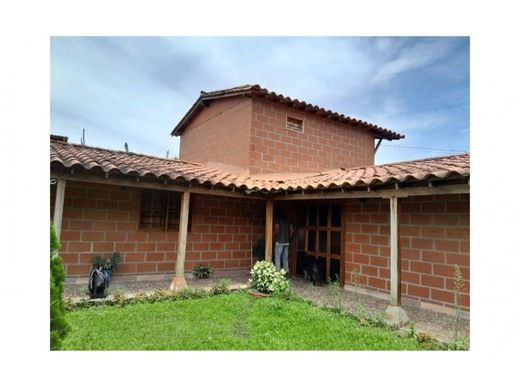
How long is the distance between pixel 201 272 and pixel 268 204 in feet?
9.04

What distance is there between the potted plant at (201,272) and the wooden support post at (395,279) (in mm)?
5051

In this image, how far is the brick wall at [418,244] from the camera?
5945 millimetres

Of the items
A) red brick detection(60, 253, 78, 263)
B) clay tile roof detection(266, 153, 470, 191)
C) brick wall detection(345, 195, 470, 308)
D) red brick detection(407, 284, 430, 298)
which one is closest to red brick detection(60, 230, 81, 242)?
red brick detection(60, 253, 78, 263)

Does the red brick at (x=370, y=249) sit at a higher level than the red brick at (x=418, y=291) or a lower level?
higher

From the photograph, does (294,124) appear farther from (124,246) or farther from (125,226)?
(124,246)

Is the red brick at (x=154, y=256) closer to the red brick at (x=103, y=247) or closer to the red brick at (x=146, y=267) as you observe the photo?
the red brick at (x=146, y=267)

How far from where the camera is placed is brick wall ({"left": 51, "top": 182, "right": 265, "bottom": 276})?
731 centimetres

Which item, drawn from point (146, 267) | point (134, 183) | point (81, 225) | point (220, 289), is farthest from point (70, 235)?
point (220, 289)

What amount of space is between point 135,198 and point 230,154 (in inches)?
160

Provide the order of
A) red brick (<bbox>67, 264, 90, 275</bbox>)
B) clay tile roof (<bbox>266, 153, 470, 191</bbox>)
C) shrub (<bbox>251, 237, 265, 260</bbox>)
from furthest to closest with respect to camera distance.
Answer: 1. shrub (<bbox>251, 237, 265, 260</bbox>)
2. red brick (<bbox>67, 264, 90, 275</bbox>)
3. clay tile roof (<bbox>266, 153, 470, 191</bbox>)


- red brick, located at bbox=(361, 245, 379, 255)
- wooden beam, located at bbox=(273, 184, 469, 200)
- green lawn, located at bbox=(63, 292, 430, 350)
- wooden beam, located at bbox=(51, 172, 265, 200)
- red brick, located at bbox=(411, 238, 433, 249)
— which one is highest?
wooden beam, located at bbox=(51, 172, 265, 200)

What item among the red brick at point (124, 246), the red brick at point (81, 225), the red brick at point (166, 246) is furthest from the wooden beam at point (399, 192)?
the red brick at point (81, 225)

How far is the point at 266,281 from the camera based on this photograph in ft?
24.6

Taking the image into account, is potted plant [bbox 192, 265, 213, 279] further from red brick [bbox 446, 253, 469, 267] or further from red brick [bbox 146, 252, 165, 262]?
red brick [bbox 446, 253, 469, 267]
